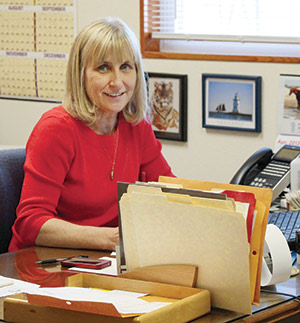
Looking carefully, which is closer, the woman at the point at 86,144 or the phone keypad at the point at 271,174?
the woman at the point at 86,144

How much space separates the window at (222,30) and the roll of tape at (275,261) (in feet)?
4.46

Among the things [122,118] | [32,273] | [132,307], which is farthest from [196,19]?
[132,307]

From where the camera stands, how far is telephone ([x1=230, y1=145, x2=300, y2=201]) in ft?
8.65

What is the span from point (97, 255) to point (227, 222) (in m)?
0.60

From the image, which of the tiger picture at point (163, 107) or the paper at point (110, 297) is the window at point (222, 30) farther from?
the paper at point (110, 297)

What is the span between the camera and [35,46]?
12.6ft

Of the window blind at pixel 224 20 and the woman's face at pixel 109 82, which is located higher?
the window blind at pixel 224 20

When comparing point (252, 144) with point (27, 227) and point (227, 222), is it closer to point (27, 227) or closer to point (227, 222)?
point (27, 227)

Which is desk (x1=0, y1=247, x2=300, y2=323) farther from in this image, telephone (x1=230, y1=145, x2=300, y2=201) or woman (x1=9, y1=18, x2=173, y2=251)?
telephone (x1=230, y1=145, x2=300, y2=201)

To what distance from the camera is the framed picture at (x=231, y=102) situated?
301cm

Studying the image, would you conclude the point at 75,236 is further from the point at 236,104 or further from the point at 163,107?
the point at 163,107

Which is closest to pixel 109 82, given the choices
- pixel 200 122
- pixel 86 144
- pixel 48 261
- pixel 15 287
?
pixel 86 144

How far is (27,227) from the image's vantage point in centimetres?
215

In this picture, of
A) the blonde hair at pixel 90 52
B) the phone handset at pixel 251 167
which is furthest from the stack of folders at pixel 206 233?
the phone handset at pixel 251 167
